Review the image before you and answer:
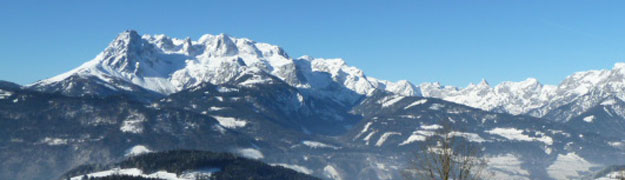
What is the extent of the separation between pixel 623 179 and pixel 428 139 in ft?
105

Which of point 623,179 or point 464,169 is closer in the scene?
point 464,169

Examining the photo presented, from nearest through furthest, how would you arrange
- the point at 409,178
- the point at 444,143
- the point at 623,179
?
the point at 444,143 < the point at 409,178 < the point at 623,179

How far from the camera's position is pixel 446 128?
79.8 meters

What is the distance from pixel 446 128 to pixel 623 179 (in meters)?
31.2

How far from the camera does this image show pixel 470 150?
8069 centimetres

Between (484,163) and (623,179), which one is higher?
(623,179)

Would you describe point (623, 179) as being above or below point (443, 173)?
above

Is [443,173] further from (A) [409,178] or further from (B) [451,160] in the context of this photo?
(A) [409,178]

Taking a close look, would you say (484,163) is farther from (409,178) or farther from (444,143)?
(409,178)

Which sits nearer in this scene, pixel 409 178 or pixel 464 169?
pixel 464 169

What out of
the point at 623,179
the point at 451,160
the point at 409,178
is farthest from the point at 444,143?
the point at 623,179

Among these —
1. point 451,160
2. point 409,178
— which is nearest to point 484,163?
point 451,160

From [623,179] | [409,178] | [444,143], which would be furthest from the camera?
[623,179]

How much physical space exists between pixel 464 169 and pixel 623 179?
28.7m
